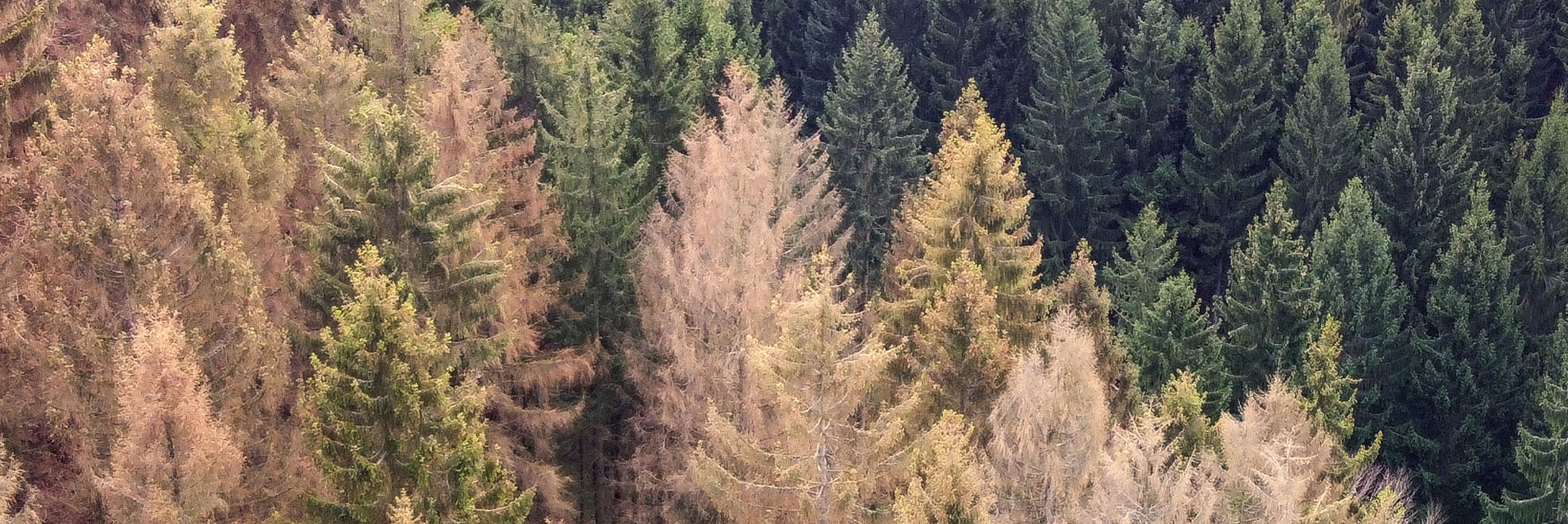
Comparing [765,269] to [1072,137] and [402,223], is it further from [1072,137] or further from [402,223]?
[1072,137]

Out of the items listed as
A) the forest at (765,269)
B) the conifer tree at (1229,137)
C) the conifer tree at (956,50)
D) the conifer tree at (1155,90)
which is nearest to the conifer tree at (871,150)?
the forest at (765,269)

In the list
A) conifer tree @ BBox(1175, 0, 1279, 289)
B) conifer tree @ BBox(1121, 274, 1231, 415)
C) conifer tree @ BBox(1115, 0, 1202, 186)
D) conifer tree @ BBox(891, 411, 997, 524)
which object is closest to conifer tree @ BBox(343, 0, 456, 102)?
conifer tree @ BBox(891, 411, 997, 524)

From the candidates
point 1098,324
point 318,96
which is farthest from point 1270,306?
→ point 318,96

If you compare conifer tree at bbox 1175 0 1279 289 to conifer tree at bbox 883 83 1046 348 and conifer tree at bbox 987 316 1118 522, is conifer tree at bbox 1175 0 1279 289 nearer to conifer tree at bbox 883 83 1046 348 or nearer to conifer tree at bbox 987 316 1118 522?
conifer tree at bbox 883 83 1046 348

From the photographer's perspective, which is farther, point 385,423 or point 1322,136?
point 1322,136

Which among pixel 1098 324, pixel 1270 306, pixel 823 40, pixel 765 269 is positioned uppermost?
pixel 823 40

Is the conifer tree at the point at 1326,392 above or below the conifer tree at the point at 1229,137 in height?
below

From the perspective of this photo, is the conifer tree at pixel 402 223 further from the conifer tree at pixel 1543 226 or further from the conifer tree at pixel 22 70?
the conifer tree at pixel 1543 226
